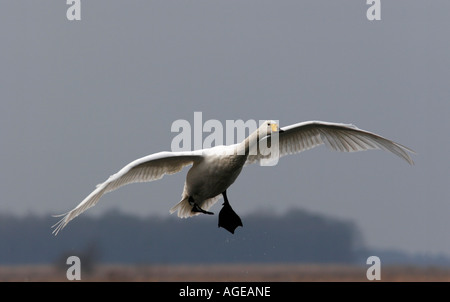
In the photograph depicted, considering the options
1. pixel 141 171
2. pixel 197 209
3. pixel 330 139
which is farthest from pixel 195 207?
pixel 330 139

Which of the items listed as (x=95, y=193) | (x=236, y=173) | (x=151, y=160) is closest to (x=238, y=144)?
(x=236, y=173)

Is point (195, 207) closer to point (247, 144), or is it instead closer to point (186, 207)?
point (186, 207)

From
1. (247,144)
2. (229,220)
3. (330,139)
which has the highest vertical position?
(330,139)

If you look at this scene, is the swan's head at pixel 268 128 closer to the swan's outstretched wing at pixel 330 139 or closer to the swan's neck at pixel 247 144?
the swan's neck at pixel 247 144

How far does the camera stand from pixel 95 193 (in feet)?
19.4

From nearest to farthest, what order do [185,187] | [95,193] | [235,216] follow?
[95,193], [185,187], [235,216]

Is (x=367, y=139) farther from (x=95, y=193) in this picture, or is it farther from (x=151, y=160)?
(x=95, y=193)

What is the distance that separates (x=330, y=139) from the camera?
22.8ft

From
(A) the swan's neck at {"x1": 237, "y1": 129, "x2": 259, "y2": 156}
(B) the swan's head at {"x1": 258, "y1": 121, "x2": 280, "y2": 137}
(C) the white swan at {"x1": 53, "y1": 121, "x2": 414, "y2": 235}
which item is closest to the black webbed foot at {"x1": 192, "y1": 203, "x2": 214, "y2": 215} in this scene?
(C) the white swan at {"x1": 53, "y1": 121, "x2": 414, "y2": 235}

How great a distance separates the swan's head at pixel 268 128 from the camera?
6141 millimetres

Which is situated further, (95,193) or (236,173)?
(236,173)

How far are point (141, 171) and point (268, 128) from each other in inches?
45.8

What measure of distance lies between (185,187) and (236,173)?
614mm

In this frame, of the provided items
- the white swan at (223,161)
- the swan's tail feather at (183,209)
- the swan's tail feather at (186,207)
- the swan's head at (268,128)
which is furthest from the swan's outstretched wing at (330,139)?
the swan's tail feather at (183,209)
